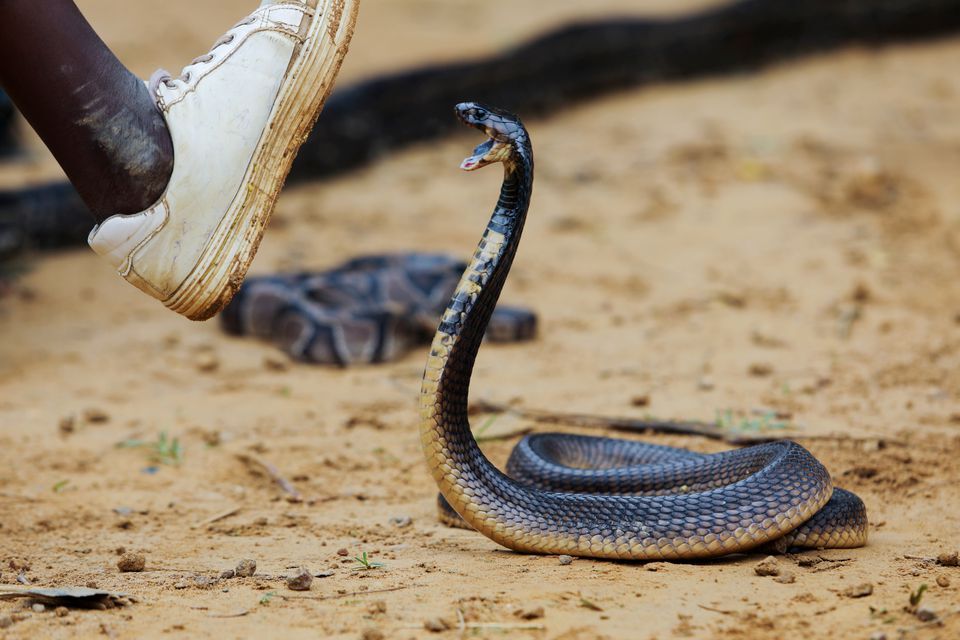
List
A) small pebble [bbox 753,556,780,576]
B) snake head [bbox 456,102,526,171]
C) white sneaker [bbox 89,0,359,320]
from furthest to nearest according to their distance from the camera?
white sneaker [bbox 89,0,359,320] → snake head [bbox 456,102,526,171] → small pebble [bbox 753,556,780,576]

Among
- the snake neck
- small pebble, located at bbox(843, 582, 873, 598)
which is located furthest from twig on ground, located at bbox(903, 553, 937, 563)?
the snake neck

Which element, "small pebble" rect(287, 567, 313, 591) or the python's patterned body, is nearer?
"small pebble" rect(287, 567, 313, 591)

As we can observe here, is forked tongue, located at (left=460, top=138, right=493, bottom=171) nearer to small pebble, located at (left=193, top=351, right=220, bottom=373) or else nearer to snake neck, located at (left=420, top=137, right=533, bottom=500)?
snake neck, located at (left=420, top=137, right=533, bottom=500)

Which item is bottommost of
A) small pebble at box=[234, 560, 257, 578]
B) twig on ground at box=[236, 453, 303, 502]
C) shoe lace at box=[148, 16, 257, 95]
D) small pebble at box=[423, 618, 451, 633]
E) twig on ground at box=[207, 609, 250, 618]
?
twig on ground at box=[236, 453, 303, 502]

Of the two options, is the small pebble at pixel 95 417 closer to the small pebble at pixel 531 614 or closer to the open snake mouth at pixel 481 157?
the open snake mouth at pixel 481 157

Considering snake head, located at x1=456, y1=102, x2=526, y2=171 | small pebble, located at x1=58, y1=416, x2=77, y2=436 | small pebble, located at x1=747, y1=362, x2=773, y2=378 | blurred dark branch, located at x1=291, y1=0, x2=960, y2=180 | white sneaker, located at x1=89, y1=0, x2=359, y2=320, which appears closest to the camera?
snake head, located at x1=456, y1=102, x2=526, y2=171

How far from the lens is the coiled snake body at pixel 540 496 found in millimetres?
3148

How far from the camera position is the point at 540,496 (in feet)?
10.8

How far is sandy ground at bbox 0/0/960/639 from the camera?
2.89 metres

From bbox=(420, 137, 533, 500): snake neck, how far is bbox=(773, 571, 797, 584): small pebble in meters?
0.93

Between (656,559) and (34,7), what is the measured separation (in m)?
2.32

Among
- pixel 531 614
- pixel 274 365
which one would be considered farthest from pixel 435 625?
pixel 274 365

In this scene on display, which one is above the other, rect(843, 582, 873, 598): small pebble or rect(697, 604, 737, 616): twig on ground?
rect(843, 582, 873, 598): small pebble

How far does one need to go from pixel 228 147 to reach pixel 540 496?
4.79ft
